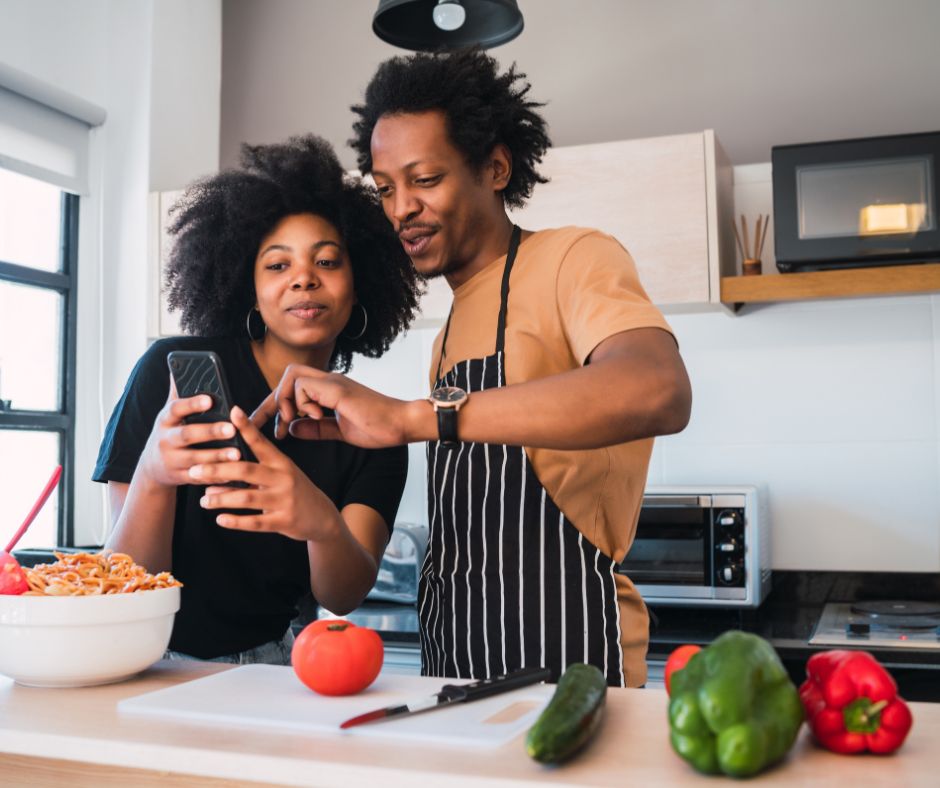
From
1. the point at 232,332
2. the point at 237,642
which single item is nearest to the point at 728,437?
the point at 232,332

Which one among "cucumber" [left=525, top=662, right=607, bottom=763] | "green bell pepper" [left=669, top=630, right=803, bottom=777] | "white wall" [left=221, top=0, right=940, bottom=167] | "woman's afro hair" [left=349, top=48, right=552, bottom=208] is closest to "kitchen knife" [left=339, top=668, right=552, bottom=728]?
"cucumber" [left=525, top=662, right=607, bottom=763]

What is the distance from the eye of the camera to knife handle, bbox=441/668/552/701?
0.97 m

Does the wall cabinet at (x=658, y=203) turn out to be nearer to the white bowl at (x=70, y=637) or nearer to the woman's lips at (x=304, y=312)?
the woman's lips at (x=304, y=312)

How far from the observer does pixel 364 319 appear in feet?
5.67

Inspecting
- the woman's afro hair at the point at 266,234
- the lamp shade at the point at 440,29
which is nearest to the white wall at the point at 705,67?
the lamp shade at the point at 440,29

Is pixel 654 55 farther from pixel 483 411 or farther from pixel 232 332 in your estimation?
pixel 483 411

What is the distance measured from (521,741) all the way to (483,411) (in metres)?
0.36

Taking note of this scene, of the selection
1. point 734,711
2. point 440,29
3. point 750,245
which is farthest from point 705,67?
point 734,711

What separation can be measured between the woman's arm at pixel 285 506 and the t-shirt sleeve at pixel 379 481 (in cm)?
12

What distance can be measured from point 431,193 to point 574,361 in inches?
11.6

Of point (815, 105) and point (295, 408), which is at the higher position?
point (815, 105)

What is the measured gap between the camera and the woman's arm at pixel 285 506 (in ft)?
3.68

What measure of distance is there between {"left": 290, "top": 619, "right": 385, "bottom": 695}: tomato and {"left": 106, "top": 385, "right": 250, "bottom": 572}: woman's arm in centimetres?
23

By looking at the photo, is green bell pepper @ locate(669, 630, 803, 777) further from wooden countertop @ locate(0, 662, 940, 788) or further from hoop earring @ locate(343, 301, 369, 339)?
hoop earring @ locate(343, 301, 369, 339)
